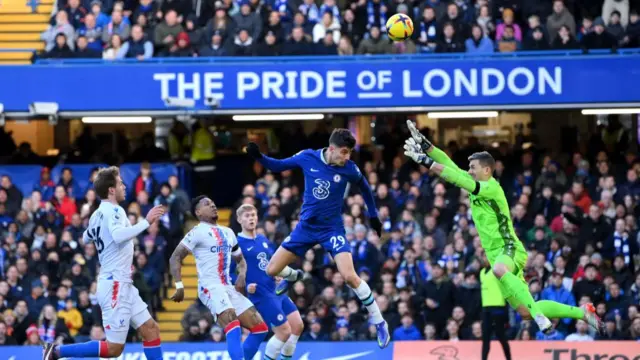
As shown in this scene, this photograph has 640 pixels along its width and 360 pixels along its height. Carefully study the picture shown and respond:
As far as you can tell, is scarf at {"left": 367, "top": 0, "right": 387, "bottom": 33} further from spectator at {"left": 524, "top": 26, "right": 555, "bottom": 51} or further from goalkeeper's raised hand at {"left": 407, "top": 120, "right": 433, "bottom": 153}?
Result: goalkeeper's raised hand at {"left": 407, "top": 120, "right": 433, "bottom": 153}

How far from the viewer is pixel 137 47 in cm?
2491

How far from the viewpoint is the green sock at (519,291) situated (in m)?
16.0

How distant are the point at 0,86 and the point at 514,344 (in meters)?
9.80

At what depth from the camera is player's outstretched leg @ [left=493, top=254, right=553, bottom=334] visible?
52.6 feet

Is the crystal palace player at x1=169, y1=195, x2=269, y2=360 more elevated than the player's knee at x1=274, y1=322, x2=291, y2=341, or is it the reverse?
the crystal palace player at x1=169, y1=195, x2=269, y2=360

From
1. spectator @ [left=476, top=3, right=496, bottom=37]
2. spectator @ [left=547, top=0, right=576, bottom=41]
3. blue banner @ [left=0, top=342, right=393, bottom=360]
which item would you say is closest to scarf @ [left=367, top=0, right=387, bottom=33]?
spectator @ [left=476, top=3, right=496, bottom=37]

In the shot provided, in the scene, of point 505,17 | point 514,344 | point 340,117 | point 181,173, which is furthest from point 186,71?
point 514,344

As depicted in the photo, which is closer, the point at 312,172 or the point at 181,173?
the point at 312,172

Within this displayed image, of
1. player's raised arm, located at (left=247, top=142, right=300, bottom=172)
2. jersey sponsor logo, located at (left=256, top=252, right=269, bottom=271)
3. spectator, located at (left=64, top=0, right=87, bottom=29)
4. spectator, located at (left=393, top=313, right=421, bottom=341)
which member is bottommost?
spectator, located at (left=393, top=313, right=421, bottom=341)

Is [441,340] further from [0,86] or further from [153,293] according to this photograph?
[0,86]

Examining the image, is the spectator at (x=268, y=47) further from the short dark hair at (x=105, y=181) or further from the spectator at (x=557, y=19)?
the short dark hair at (x=105, y=181)

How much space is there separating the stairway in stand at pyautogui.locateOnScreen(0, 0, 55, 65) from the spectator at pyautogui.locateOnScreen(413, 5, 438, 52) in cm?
668

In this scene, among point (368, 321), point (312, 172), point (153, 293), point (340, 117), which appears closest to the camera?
point (312, 172)

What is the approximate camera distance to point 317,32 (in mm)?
24906
